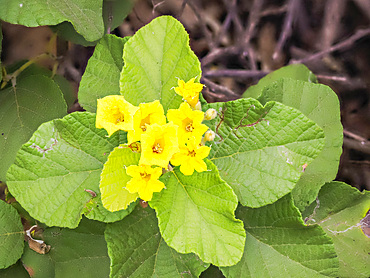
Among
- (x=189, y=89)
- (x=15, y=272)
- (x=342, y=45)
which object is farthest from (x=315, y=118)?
(x=15, y=272)

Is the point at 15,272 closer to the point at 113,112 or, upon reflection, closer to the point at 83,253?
the point at 83,253

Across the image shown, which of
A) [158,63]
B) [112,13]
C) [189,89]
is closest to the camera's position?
[189,89]

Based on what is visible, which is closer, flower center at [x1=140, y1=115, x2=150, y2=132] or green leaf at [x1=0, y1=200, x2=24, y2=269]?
flower center at [x1=140, y1=115, x2=150, y2=132]

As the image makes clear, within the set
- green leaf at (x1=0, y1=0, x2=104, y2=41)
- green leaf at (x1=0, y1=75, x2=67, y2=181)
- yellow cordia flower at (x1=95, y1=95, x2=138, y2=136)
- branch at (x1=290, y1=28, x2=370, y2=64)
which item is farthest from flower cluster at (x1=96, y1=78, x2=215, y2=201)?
branch at (x1=290, y1=28, x2=370, y2=64)

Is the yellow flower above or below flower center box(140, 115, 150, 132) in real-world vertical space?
below

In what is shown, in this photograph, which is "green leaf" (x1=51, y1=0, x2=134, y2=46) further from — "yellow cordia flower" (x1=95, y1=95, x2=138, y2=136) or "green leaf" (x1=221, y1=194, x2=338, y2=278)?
"green leaf" (x1=221, y1=194, x2=338, y2=278)

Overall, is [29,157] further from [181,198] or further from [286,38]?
[286,38]
